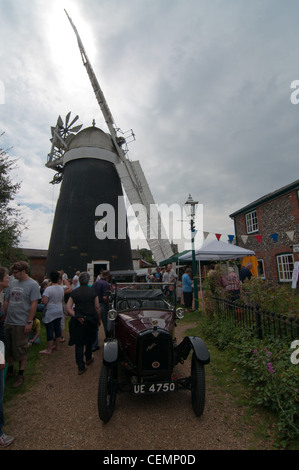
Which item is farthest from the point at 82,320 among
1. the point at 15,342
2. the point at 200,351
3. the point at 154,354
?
the point at 200,351

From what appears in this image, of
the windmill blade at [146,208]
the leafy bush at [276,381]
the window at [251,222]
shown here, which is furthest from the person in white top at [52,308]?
the window at [251,222]

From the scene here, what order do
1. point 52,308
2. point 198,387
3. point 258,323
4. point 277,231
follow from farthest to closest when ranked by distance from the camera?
point 277,231
point 52,308
point 258,323
point 198,387

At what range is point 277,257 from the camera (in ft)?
47.5

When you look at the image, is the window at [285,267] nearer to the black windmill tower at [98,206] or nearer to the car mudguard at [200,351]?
the black windmill tower at [98,206]

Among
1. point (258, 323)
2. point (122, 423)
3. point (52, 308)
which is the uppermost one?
point (52, 308)

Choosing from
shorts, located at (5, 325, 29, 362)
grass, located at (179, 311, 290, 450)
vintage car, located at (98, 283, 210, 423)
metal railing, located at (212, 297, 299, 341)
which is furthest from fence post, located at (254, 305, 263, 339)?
shorts, located at (5, 325, 29, 362)

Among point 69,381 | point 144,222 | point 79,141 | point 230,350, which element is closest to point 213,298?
point 230,350

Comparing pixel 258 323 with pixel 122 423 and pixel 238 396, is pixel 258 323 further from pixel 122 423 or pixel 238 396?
pixel 122 423

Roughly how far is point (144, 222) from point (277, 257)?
8560 mm

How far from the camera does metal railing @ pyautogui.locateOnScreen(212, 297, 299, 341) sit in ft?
12.8

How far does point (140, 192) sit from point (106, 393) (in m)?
15.7

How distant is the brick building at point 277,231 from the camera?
43.7 feet

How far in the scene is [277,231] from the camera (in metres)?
14.4

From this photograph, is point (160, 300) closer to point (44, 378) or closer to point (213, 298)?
point (44, 378)
